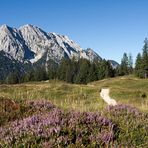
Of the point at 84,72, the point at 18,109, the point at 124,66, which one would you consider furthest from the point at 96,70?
the point at 18,109

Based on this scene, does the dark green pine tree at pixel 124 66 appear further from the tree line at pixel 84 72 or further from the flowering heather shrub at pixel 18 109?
the flowering heather shrub at pixel 18 109

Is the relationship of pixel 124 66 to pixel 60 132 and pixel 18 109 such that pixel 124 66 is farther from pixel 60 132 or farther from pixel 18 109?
pixel 60 132

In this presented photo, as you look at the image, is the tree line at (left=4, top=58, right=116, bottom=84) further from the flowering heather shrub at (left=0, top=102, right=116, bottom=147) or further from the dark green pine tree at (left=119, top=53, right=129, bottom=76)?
the flowering heather shrub at (left=0, top=102, right=116, bottom=147)

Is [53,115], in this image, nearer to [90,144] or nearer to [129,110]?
[90,144]

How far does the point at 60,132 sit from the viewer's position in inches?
261

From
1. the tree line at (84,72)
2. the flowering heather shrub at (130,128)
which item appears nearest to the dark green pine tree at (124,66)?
the tree line at (84,72)

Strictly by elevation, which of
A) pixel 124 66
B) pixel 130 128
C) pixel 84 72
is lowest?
pixel 130 128

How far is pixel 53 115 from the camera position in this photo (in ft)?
25.6

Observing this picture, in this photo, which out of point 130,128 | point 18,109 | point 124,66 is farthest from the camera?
point 124,66

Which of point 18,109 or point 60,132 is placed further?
point 18,109

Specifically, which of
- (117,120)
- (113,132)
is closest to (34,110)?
(117,120)

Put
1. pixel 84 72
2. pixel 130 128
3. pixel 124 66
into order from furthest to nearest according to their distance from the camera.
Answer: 1. pixel 124 66
2. pixel 84 72
3. pixel 130 128

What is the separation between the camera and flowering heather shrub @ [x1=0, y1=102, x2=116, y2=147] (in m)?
6.13

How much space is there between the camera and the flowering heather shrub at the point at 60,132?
6129 millimetres
